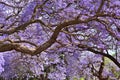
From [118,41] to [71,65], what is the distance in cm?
432

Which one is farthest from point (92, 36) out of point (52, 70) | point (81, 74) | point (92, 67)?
point (52, 70)

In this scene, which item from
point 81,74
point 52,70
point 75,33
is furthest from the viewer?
point 52,70

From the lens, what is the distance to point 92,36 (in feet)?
32.3

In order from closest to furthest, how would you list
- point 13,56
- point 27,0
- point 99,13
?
point 99,13 < point 27,0 < point 13,56

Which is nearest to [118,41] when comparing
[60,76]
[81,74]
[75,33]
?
[75,33]

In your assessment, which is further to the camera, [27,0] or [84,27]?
[84,27]

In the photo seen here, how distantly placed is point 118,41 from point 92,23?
47.0 inches

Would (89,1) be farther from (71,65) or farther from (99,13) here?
(71,65)

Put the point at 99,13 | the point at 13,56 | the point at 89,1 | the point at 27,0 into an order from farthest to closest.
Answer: the point at 13,56
the point at 27,0
the point at 89,1
the point at 99,13

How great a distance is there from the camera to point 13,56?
43.3 ft

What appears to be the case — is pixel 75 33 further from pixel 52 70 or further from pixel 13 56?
pixel 52 70

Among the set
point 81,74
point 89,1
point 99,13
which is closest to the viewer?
point 99,13

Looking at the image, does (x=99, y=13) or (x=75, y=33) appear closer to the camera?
(x=99, y=13)

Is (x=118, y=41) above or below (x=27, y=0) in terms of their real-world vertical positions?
below
